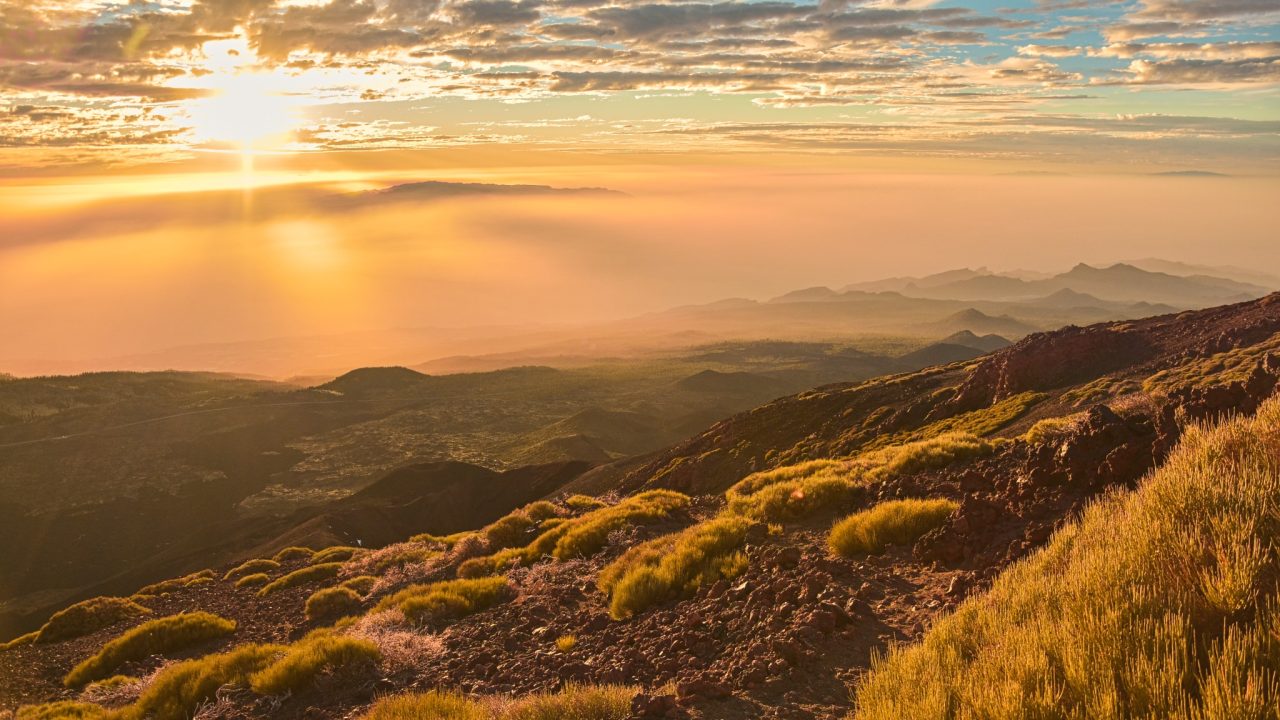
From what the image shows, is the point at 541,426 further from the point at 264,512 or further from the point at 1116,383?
the point at 1116,383

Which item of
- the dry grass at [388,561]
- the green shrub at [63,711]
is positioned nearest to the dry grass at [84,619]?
the dry grass at [388,561]

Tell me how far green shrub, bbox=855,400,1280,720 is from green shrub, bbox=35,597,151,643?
79.7ft

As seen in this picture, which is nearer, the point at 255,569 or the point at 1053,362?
the point at 255,569

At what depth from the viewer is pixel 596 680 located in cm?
830

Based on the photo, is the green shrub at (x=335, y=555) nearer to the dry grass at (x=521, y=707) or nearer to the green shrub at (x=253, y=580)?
the green shrub at (x=253, y=580)

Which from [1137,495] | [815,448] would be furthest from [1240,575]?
[815,448]

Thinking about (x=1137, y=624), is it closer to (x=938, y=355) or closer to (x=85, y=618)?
(x=85, y=618)

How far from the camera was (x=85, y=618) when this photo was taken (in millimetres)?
22016

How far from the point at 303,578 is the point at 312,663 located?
50.3 ft

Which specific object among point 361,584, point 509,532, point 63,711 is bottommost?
point 361,584

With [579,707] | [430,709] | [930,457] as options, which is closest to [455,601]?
[430,709]

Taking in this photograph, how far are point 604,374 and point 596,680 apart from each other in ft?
546

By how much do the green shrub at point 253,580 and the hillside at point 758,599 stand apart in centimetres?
314

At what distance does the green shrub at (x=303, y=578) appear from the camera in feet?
75.8
